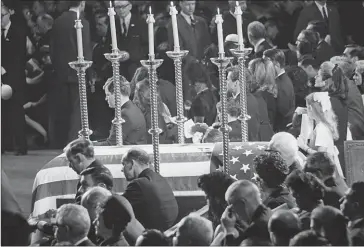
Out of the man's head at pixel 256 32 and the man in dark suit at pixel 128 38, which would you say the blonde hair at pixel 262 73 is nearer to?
the man's head at pixel 256 32

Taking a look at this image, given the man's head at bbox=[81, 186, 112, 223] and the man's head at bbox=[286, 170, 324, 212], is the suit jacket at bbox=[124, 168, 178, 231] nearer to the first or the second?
the man's head at bbox=[81, 186, 112, 223]

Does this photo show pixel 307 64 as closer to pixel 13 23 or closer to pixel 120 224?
pixel 13 23

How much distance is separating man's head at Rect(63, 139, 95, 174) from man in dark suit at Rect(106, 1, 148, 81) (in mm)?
4665

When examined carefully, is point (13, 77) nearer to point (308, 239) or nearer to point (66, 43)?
point (66, 43)

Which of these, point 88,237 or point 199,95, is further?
point 199,95

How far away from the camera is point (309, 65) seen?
1206 centimetres

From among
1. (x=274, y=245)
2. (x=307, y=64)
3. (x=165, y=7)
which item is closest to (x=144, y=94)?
(x=307, y=64)

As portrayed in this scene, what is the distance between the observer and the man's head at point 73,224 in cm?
730

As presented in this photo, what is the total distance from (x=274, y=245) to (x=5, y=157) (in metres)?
6.74

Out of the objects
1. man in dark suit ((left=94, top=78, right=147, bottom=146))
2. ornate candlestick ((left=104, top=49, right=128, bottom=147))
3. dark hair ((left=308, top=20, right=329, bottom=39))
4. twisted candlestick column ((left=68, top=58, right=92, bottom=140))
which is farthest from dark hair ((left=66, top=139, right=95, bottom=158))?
dark hair ((left=308, top=20, right=329, bottom=39))

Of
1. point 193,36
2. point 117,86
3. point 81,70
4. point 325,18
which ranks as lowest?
point 117,86

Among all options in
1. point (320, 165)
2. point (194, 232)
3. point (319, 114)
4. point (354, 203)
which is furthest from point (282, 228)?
point (319, 114)

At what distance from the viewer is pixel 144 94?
10578 mm

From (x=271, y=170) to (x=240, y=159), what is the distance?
0.87 meters
